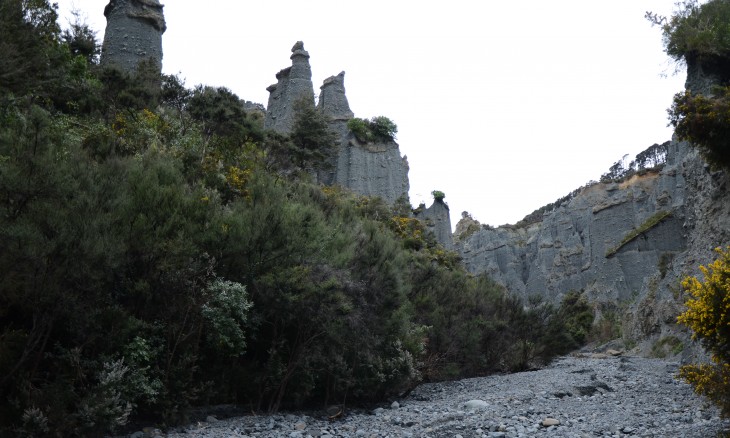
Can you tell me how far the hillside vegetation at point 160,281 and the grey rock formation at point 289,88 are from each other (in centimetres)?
2125

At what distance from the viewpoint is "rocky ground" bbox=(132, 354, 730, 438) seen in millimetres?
8977

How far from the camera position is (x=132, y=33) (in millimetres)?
27438

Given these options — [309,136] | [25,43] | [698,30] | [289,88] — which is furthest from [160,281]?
[289,88]

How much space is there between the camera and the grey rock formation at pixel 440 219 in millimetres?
Answer: 45688

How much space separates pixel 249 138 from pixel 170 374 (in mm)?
13870

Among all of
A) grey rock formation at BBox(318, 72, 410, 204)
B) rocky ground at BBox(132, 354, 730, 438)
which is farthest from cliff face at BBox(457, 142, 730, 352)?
grey rock formation at BBox(318, 72, 410, 204)

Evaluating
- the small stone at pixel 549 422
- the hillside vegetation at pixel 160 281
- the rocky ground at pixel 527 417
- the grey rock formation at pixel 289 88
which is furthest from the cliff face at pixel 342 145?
the small stone at pixel 549 422

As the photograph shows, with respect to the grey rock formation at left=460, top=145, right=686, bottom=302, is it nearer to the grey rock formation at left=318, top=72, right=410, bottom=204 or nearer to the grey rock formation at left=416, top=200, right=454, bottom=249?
the grey rock formation at left=416, top=200, right=454, bottom=249

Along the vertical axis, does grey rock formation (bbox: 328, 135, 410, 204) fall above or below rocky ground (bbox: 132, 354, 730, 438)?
above

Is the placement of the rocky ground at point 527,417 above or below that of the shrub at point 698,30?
below

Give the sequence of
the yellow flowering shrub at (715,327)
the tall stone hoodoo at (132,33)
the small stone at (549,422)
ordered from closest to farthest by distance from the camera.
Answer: the yellow flowering shrub at (715,327)
the small stone at (549,422)
the tall stone hoodoo at (132,33)

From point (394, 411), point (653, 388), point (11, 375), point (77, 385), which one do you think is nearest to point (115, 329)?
point (77, 385)

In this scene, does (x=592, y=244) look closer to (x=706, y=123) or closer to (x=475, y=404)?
(x=475, y=404)

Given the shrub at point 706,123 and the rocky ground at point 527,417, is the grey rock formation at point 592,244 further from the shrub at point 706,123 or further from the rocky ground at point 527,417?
the shrub at point 706,123
